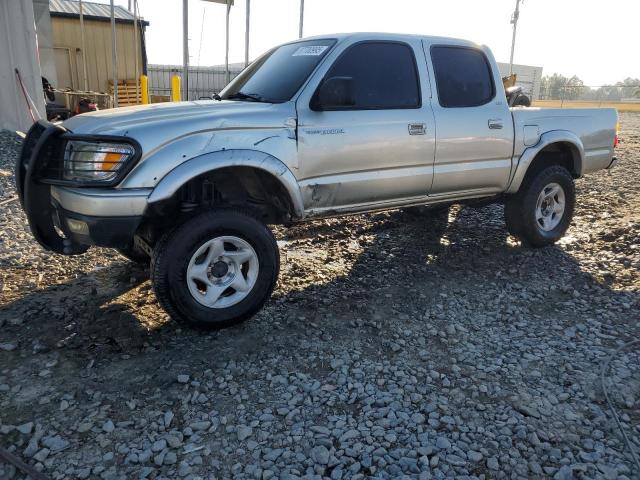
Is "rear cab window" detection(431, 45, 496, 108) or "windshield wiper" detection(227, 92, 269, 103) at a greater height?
"rear cab window" detection(431, 45, 496, 108)

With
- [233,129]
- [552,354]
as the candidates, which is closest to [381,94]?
[233,129]

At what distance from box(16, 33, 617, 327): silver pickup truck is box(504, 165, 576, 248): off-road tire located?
3 cm

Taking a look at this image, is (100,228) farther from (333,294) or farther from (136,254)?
(333,294)

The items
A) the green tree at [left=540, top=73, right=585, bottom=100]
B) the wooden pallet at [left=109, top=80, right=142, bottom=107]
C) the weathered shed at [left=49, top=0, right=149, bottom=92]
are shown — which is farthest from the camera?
the green tree at [left=540, top=73, right=585, bottom=100]

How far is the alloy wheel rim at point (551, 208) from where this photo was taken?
18.1ft

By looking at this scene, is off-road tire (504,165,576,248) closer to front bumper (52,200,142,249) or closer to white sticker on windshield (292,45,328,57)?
white sticker on windshield (292,45,328,57)

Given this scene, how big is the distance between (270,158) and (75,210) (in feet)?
4.26

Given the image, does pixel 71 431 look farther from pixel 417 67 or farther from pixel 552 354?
pixel 417 67

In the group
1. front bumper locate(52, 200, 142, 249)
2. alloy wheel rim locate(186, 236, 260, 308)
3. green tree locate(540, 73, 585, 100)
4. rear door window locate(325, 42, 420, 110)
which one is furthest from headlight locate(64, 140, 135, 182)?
green tree locate(540, 73, 585, 100)

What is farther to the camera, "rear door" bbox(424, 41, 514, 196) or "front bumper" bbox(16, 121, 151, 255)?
"rear door" bbox(424, 41, 514, 196)

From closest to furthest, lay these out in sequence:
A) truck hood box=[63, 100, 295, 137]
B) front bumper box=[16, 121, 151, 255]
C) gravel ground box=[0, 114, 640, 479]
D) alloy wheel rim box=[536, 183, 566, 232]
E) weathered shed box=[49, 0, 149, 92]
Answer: gravel ground box=[0, 114, 640, 479] → front bumper box=[16, 121, 151, 255] → truck hood box=[63, 100, 295, 137] → alloy wheel rim box=[536, 183, 566, 232] → weathered shed box=[49, 0, 149, 92]

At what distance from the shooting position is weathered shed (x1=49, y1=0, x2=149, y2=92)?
56.3 ft

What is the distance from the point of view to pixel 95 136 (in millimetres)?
3188

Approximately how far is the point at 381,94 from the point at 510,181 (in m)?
1.73
